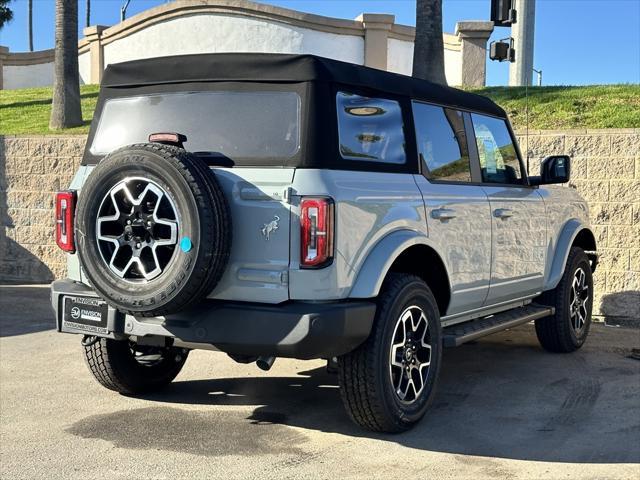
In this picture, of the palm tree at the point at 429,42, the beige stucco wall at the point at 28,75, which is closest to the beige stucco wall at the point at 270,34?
the palm tree at the point at 429,42

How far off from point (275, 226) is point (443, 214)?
1.36 m

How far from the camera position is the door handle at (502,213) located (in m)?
5.88

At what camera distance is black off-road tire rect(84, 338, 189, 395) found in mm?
5391

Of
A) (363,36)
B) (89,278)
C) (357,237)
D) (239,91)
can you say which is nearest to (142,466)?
(89,278)

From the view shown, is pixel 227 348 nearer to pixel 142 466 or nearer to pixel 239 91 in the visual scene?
pixel 142 466

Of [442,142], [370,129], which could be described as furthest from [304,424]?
[442,142]

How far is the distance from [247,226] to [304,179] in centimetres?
39

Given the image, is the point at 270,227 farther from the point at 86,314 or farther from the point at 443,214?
the point at 443,214

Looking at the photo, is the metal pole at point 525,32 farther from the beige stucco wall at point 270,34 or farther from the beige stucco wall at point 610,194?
→ the beige stucco wall at point 610,194

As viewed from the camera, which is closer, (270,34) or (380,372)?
(380,372)

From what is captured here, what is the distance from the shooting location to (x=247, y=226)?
171 inches

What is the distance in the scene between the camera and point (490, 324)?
19.4 feet

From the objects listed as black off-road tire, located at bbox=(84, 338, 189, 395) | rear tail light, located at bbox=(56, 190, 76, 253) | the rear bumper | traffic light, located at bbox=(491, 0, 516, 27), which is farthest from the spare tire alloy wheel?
traffic light, located at bbox=(491, 0, 516, 27)

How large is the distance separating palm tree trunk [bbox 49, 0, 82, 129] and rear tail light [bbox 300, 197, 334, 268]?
1145 centimetres
